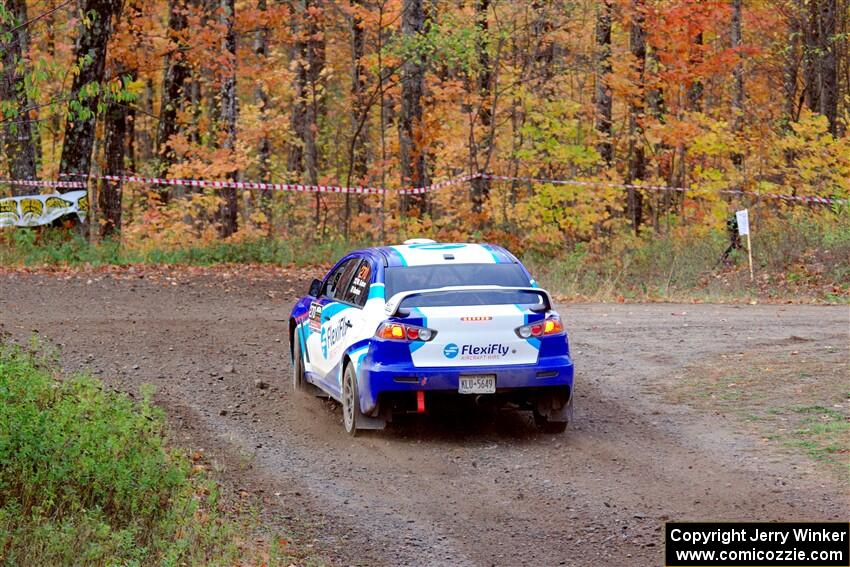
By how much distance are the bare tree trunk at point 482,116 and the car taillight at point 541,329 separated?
16.3 meters

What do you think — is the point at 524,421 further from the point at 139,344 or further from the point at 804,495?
the point at 139,344

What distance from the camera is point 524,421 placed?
11.9 m

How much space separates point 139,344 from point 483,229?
43.0ft

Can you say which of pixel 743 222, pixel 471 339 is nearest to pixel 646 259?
pixel 743 222

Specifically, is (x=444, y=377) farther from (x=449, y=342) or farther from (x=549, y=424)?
(x=549, y=424)

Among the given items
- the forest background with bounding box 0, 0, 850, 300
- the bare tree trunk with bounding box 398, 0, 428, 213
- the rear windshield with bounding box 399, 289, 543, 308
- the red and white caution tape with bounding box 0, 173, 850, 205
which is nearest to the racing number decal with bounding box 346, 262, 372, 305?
the rear windshield with bounding box 399, 289, 543, 308

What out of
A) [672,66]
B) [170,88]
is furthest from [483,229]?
[170,88]

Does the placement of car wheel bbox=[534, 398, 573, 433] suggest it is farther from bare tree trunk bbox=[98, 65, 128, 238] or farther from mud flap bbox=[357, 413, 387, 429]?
bare tree trunk bbox=[98, 65, 128, 238]

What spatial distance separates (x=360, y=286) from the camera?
1174cm

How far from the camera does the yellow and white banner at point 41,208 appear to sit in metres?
25.1

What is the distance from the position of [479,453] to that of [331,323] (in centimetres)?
238

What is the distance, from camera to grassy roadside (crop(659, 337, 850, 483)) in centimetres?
1069

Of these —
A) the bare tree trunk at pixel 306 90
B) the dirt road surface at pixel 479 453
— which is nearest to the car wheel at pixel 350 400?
the dirt road surface at pixel 479 453

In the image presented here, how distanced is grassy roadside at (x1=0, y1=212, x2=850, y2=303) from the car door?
371 inches
